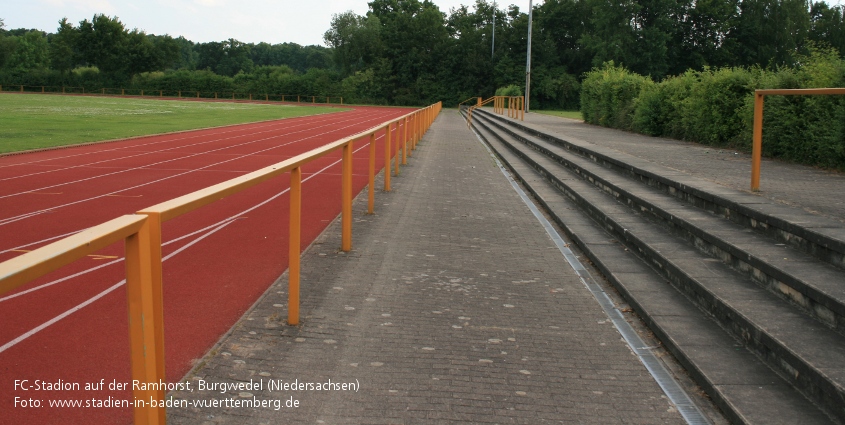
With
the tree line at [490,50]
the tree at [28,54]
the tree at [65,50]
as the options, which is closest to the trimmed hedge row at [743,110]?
the tree line at [490,50]

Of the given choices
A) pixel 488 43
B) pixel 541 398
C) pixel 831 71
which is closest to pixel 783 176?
→ pixel 831 71

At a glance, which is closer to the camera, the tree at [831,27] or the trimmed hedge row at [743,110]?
the trimmed hedge row at [743,110]

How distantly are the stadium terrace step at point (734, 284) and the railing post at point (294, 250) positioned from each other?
2.38 meters

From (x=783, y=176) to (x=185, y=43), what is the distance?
16838cm

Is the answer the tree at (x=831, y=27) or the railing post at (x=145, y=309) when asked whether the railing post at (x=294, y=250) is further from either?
the tree at (x=831, y=27)

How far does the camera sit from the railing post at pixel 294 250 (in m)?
4.98

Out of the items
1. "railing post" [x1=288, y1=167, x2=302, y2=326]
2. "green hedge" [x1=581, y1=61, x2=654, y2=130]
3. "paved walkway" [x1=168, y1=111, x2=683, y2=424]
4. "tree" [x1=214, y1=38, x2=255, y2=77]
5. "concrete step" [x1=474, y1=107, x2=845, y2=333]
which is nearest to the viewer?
"paved walkway" [x1=168, y1=111, x2=683, y2=424]

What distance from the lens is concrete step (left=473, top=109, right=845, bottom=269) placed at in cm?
532

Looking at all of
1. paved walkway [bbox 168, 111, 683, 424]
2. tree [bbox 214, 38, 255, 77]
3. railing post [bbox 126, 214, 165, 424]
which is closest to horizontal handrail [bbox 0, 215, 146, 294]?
railing post [bbox 126, 214, 165, 424]

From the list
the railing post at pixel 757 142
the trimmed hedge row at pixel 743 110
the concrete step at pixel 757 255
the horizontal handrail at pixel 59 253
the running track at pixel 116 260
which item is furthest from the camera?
the trimmed hedge row at pixel 743 110

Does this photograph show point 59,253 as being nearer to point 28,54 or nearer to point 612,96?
point 612,96

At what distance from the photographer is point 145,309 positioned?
110 inches

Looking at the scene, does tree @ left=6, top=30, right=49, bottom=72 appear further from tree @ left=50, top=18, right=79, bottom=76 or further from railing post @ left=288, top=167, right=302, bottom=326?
railing post @ left=288, top=167, right=302, bottom=326

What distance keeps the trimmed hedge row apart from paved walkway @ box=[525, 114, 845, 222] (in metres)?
0.37
